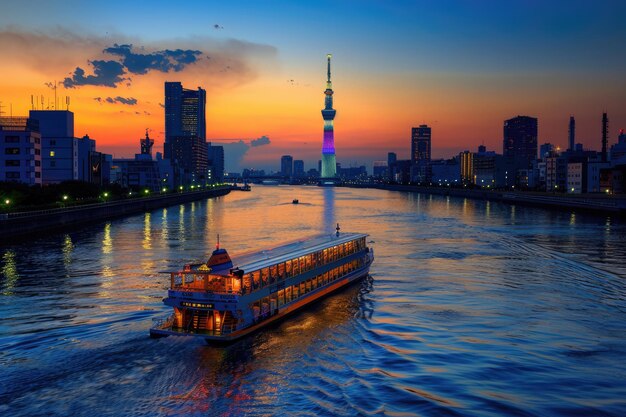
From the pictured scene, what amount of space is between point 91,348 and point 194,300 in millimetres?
5319

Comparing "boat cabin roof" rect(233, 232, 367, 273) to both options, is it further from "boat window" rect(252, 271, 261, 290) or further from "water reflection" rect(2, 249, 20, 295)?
"water reflection" rect(2, 249, 20, 295)

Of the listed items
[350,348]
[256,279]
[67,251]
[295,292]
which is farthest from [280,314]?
[67,251]

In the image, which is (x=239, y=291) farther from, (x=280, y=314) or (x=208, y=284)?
(x=280, y=314)

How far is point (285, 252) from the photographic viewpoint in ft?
120

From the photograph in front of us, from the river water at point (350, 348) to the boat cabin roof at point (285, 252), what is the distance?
2107 mm

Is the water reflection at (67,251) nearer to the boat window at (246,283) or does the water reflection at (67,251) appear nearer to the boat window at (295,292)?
the boat window at (295,292)

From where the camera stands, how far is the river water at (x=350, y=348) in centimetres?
2209

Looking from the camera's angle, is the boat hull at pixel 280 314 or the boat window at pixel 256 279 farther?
the boat window at pixel 256 279

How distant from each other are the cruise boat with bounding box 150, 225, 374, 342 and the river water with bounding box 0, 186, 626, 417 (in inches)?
35.4

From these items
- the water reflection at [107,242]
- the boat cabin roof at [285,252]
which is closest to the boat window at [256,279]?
the boat cabin roof at [285,252]

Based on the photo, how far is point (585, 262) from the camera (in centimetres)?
5547

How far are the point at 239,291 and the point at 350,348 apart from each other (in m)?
6.13

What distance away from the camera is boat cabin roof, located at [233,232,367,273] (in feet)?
104

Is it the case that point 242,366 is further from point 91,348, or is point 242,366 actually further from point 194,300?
point 91,348
